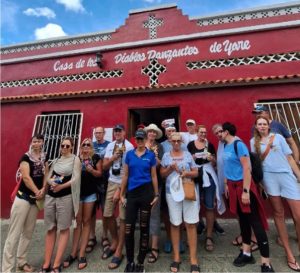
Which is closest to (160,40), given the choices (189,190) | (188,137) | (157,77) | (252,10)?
(157,77)

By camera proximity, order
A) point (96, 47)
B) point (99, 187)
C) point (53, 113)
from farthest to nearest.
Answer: point (96, 47)
point (53, 113)
point (99, 187)

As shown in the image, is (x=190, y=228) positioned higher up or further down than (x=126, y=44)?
further down

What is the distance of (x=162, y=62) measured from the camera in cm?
593

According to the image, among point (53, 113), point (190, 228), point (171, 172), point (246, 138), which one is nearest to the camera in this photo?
point (190, 228)

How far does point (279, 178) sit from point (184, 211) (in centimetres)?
129

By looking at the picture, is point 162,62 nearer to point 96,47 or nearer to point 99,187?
point 96,47

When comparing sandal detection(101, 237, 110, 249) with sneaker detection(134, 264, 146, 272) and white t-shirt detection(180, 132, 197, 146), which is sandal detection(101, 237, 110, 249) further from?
white t-shirt detection(180, 132, 197, 146)

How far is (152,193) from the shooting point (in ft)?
9.96

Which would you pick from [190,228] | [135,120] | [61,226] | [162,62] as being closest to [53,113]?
[135,120]

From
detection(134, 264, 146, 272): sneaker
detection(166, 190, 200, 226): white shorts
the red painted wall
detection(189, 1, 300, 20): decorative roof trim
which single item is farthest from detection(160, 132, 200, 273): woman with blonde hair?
detection(189, 1, 300, 20): decorative roof trim

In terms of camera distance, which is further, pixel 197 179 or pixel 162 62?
pixel 162 62

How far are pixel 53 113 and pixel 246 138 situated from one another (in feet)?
15.3

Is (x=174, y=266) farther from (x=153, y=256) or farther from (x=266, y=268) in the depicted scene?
(x=266, y=268)

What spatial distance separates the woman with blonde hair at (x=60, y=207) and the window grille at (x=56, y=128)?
2364mm
